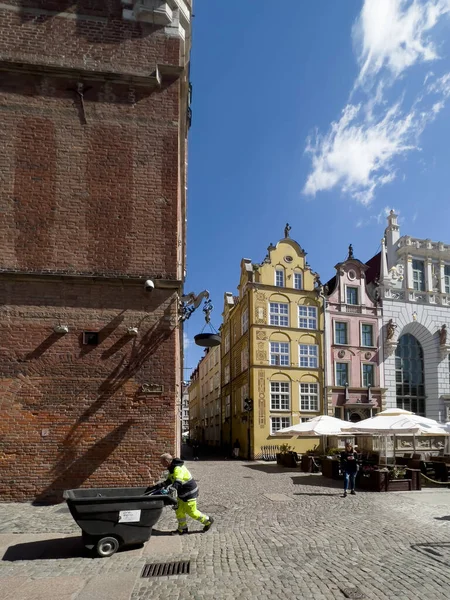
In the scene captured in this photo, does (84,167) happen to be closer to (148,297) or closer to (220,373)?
(148,297)

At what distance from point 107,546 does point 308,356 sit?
25992 millimetres

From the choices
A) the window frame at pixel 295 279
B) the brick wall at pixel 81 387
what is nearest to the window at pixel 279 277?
the window frame at pixel 295 279

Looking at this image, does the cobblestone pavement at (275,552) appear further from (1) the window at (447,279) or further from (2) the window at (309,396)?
(1) the window at (447,279)

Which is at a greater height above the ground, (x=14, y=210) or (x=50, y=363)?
(x=14, y=210)

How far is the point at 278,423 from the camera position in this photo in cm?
3100

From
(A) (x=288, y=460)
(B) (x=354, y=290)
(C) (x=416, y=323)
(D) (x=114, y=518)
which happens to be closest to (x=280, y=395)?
(A) (x=288, y=460)

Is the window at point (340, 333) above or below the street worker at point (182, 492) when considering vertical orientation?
above

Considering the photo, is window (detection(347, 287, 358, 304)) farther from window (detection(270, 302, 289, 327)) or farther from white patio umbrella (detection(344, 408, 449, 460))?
white patio umbrella (detection(344, 408, 449, 460))

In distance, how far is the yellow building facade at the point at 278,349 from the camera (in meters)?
30.8

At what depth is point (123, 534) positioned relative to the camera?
25.0 ft

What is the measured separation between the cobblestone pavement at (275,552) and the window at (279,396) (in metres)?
18.9

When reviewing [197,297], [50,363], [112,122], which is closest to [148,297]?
[197,297]

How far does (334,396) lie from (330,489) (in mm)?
18063

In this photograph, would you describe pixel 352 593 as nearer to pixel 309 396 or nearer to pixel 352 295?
pixel 309 396
